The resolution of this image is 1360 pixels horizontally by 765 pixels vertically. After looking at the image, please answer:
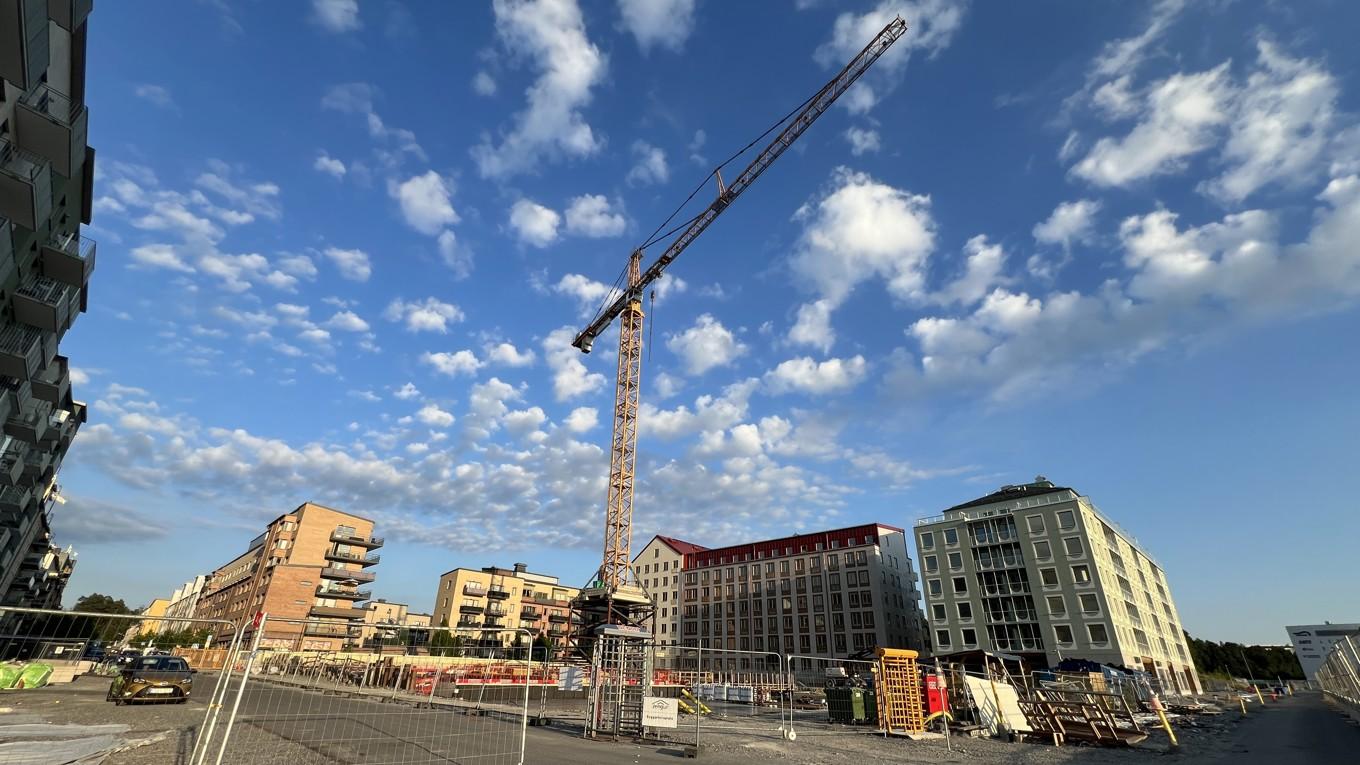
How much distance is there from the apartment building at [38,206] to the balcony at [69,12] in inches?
1.2

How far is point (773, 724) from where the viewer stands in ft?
73.6

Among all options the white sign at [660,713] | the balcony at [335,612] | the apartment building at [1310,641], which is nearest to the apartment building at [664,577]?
the balcony at [335,612]

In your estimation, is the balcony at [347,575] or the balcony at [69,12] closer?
the balcony at [69,12]

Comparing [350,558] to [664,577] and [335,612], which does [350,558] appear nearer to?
[335,612]

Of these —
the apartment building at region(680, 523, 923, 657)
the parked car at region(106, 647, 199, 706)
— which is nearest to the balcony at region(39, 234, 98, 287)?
the parked car at region(106, 647, 199, 706)

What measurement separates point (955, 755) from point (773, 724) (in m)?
8.69

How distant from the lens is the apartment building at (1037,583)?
163 ft

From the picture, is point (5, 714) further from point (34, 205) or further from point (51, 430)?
point (51, 430)

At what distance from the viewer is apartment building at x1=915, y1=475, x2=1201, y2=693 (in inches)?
1956

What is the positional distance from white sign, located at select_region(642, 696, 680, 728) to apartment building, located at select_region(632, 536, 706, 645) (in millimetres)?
76419

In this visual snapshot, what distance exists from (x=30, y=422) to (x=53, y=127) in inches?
803

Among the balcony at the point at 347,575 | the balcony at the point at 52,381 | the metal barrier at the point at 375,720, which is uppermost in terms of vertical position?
the balcony at the point at 52,381

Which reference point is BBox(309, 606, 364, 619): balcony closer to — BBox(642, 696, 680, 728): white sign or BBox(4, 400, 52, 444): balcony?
BBox(4, 400, 52, 444): balcony

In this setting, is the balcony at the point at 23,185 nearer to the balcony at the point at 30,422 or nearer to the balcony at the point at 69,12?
the balcony at the point at 69,12
